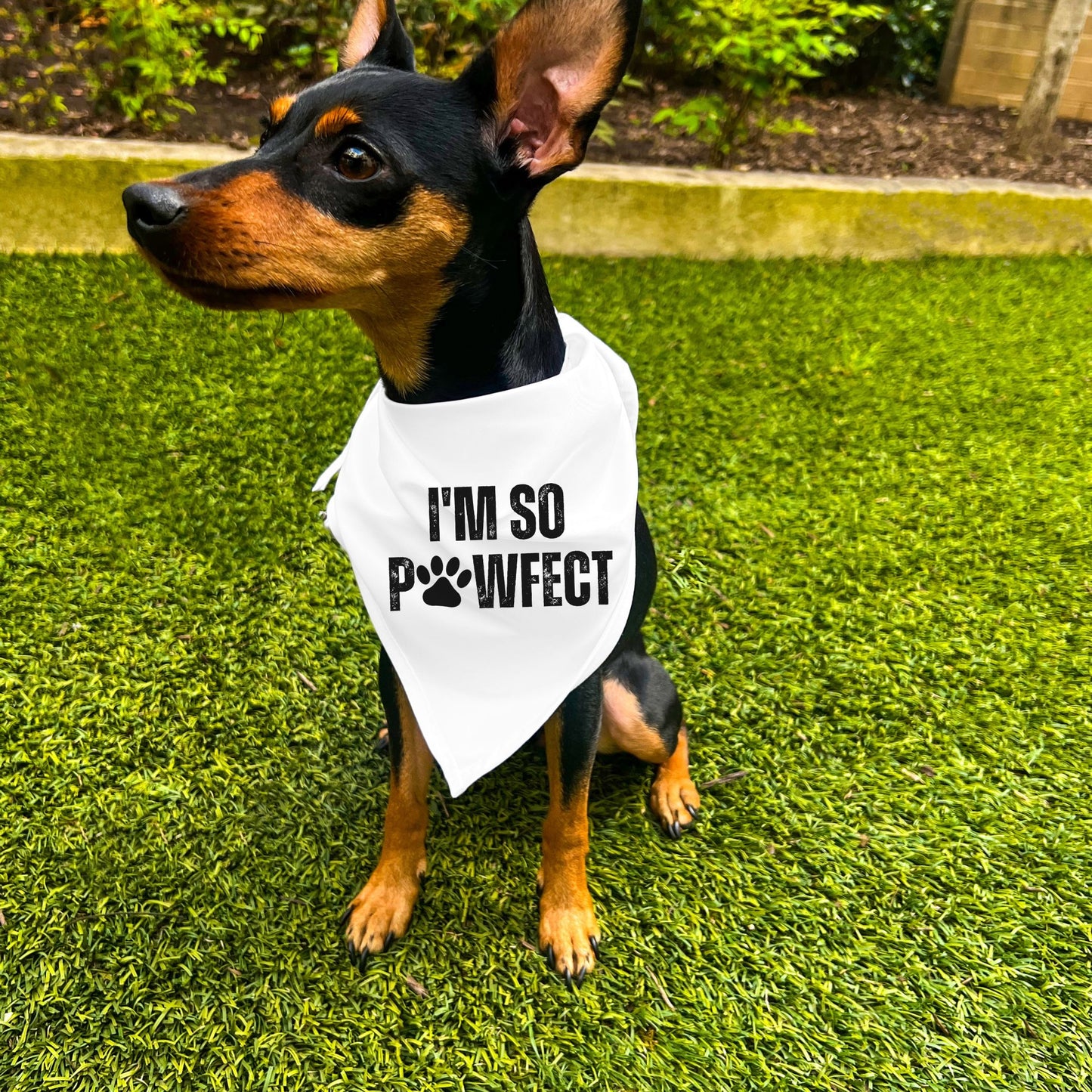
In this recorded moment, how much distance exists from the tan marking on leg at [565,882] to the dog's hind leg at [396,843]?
315mm

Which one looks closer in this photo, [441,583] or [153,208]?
[153,208]

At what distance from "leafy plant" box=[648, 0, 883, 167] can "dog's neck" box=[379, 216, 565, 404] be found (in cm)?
404

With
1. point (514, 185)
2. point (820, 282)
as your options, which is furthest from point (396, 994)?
point (820, 282)

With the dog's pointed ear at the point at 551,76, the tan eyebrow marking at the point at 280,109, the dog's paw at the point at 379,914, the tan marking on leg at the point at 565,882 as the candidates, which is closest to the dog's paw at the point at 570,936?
the tan marking on leg at the point at 565,882

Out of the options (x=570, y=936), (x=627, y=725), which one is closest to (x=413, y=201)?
(x=627, y=725)

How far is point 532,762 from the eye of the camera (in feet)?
7.75

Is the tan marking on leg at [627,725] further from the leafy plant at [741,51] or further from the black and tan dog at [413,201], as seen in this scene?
the leafy plant at [741,51]

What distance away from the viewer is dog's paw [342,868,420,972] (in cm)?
191

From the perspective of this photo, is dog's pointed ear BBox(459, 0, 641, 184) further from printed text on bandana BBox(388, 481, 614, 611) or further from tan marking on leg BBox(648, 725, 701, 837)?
tan marking on leg BBox(648, 725, 701, 837)

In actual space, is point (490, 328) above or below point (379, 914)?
above

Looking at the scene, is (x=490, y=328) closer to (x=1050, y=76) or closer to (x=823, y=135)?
(x=823, y=135)

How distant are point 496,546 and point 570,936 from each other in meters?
0.97

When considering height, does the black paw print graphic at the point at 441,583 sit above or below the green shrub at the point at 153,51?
below

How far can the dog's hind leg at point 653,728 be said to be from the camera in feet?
6.68
